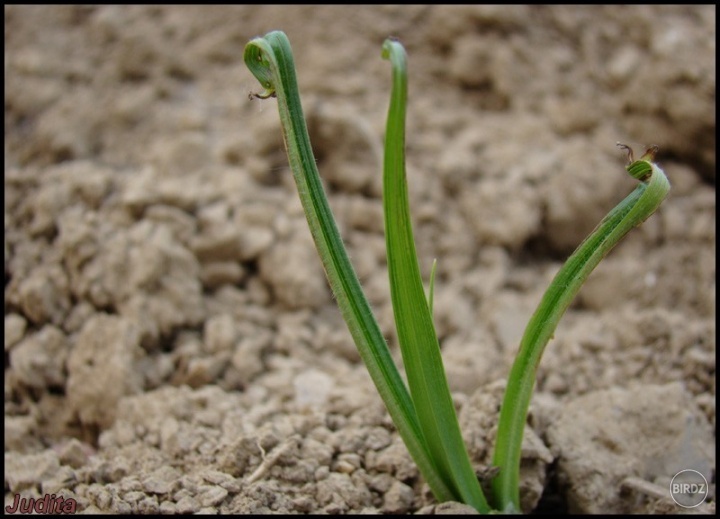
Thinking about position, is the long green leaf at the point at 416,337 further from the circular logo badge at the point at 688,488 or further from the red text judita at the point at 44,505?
the red text judita at the point at 44,505

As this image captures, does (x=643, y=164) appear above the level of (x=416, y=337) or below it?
above

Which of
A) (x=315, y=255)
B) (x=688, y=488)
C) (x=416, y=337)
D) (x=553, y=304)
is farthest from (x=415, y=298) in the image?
(x=315, y=255)

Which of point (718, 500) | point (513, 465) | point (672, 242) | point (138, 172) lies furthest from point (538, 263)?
point (138, 172)

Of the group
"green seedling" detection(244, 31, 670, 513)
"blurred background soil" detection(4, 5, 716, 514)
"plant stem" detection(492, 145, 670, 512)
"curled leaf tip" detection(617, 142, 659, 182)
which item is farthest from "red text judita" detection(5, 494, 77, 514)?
"curled leaf tip" detection(617, 142, 659, 182)

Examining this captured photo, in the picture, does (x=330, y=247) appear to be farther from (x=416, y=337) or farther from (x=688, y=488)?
(x=688, y=488)

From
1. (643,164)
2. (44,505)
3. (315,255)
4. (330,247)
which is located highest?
(643,164)

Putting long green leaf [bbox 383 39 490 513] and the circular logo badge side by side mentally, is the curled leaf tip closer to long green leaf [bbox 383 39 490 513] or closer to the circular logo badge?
long green leaf [bbox 383 39 490 513]

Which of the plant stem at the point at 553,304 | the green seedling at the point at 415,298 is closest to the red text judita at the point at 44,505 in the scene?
the green seedling at the point at 415,298
